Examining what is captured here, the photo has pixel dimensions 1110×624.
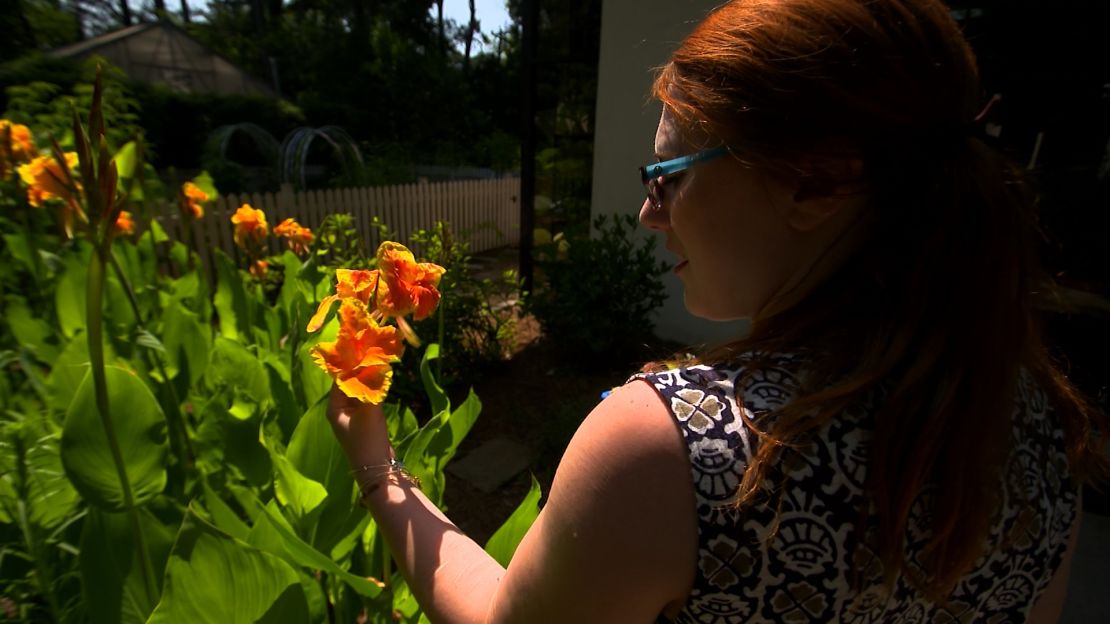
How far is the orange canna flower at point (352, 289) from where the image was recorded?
92cm

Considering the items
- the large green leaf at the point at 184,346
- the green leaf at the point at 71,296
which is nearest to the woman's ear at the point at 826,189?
the large green leaf at the point at 184,346

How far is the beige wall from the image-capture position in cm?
386

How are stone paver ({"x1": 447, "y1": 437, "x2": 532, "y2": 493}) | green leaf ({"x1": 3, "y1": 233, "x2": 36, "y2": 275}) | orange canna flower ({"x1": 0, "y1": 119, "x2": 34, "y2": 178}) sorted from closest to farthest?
orange canna flower ({"x1": 0, "y1": 119, "x2": 34, "y2": 178}), green leaf ({"x1": 3, "y1": 233, "x2": 36, "y2": 275}), stone paver ({"x1": 447, "y1": 437, "x2": 532, "y2": 493})

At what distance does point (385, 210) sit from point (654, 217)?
677cm

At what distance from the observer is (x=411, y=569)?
765mm

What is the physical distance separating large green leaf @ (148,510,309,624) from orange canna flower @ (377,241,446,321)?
46 centimetres

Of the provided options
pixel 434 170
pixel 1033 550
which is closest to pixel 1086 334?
pixel 1033 550

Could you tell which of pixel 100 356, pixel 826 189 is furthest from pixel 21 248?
pixel 826 189

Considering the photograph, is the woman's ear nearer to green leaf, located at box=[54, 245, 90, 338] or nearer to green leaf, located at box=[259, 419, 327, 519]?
green leaf, located at box=[259, 419, 327, 519]

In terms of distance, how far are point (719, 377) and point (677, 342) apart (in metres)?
3.99

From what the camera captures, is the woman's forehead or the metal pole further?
the metal pole

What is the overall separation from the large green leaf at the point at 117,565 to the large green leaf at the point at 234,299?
1.01m

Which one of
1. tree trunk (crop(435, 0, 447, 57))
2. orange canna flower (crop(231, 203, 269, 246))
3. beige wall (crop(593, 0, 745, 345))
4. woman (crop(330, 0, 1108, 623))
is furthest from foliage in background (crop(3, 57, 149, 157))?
tree trunk (crop(435, 0, 447, 57))

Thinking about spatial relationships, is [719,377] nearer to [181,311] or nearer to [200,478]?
[200,478]
